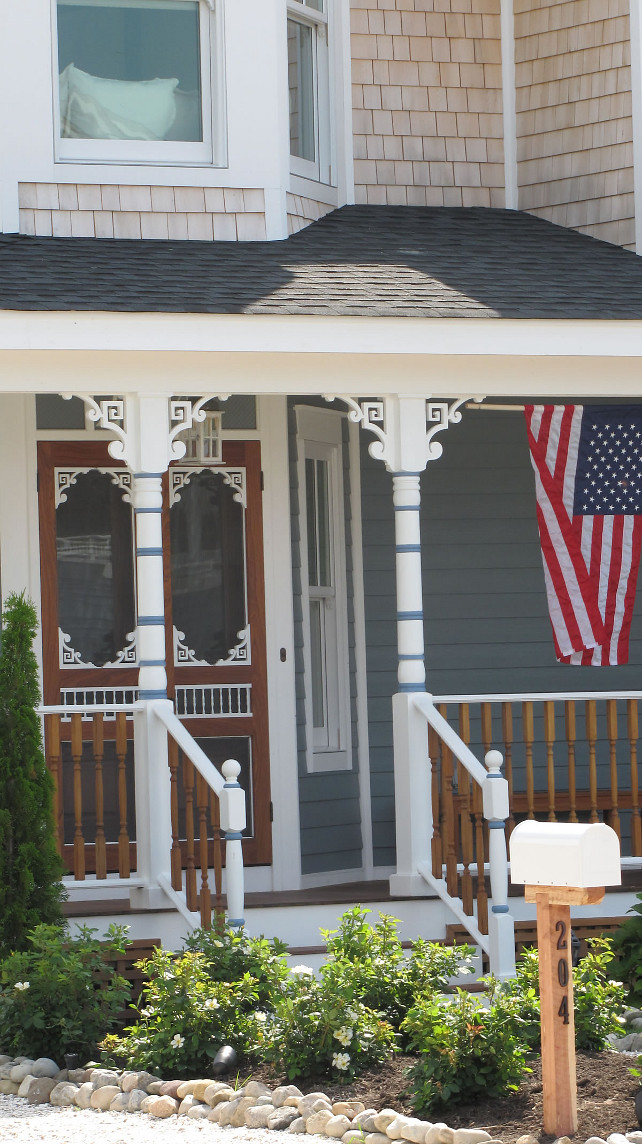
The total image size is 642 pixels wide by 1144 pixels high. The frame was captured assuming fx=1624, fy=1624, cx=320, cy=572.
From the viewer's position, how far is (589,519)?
28.3 feet

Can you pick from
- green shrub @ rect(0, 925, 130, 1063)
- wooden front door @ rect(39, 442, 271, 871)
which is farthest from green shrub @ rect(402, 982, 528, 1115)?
wooden front door @ rect(39, 442, 271, 871)

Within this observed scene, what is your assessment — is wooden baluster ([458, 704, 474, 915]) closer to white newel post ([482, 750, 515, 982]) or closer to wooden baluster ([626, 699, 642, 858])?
white newel post ([482, 750, 515, 982])

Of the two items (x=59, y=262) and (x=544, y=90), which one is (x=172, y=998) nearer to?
(x=59, y=262)

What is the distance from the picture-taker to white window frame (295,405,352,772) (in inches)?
368

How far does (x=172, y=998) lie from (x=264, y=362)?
3217mm

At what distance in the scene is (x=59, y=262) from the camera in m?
8.17

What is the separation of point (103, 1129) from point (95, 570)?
3.99 meters

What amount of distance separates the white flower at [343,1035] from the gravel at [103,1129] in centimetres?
42

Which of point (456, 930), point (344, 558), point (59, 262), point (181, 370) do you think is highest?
point (59, 262)

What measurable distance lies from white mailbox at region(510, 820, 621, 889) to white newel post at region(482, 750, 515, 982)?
199cm

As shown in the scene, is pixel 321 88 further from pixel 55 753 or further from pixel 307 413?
pixel 55 753

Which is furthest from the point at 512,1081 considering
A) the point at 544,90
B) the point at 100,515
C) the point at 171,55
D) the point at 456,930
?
the point at 544,90

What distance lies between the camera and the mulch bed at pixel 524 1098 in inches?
201

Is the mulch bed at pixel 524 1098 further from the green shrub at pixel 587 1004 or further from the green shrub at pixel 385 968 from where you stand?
the green shrub at pixel 385 968
